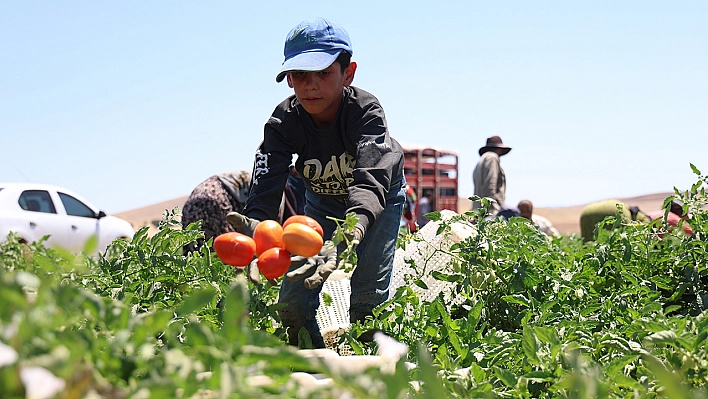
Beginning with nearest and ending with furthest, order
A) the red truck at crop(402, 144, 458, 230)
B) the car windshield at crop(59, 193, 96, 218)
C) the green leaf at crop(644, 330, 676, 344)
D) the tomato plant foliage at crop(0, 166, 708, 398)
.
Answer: the tomato plant foliage at crop(0, 166, 708, 398)
the green leaf at crop(644, 330, 676, 344)
the car windshield at crop(59, 193, 96, 218)
the red truck at crop(402, 144, 458, 230)

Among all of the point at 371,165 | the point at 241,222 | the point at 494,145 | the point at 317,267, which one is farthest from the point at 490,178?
the point at 317,267

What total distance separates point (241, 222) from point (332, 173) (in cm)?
60

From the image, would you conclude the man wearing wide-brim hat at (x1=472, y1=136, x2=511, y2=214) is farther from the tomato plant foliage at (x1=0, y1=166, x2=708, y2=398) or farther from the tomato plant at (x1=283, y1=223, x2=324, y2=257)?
the tomato plant at (x1=283, y1=223, x2=324, y2=257)

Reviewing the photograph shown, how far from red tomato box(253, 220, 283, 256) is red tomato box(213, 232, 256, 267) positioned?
0.03m

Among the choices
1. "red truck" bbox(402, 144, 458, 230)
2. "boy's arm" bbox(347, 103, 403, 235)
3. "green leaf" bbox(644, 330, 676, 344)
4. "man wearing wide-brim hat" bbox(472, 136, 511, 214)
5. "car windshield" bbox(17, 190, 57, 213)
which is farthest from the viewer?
"red truck" bbox(402, 144, 458, 230)

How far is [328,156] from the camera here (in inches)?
117

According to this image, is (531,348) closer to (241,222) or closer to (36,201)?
(241,222)

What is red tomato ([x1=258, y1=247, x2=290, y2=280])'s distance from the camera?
7.14ft

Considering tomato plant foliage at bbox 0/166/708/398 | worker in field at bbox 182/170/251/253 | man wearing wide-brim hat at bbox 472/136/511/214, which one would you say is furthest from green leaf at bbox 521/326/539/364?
man wearing wide-brim hat at bbox 472/136/511/214

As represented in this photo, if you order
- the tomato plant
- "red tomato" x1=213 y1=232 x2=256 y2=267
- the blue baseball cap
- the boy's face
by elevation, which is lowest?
"red tomato" x1=213 y1=232 x2=256 y2=267

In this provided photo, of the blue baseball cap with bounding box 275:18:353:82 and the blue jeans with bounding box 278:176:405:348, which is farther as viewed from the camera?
the blue jeans with bounding box 278:176:405:348

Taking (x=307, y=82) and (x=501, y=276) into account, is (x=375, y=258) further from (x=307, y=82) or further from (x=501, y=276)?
(x=307, y=82)

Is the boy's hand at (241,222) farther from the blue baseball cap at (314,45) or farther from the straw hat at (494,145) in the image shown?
the straw hat at (494,145)

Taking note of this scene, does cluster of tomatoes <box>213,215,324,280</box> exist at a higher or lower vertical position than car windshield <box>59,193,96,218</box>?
higher
